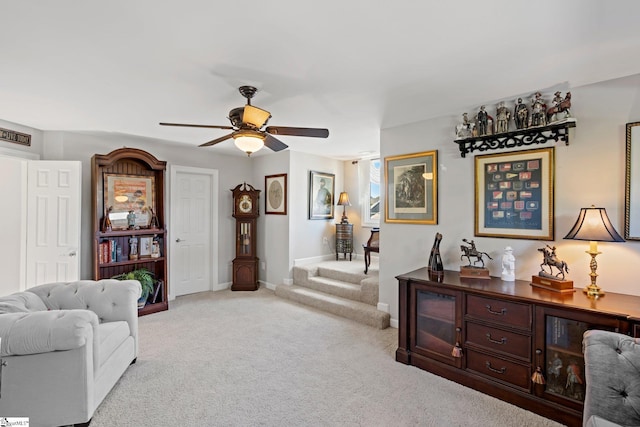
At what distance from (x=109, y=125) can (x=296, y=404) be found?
381 centimetres

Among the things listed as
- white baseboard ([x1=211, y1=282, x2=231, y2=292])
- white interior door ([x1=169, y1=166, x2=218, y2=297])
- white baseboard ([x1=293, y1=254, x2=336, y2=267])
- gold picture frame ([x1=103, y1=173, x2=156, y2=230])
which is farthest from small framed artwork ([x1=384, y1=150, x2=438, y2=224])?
gold picture frame ([x1=103, y1=173, x2=156, y2=230])

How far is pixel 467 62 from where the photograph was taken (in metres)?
2.15

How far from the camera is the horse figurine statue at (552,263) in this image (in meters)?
2.40

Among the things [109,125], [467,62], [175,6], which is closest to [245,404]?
[175,6]

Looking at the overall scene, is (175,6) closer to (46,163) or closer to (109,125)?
(109,125)

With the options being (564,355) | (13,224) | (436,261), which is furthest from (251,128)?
(13,224)

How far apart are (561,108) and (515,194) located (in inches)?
30.2

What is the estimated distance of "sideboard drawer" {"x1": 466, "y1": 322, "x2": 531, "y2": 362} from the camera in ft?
A: 7.42

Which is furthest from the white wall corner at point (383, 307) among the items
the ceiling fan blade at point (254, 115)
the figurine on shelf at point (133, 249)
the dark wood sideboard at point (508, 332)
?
the figurine on shelf at point (133, 249)

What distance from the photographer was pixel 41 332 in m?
1.88

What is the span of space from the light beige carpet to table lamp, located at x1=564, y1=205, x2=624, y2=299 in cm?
104

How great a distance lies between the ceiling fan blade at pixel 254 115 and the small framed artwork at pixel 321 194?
3066 millimetres

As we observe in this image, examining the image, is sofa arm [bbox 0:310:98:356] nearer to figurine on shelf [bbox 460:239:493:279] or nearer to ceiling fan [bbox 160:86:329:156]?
ceiling fan [bbox 160:86:329:156]

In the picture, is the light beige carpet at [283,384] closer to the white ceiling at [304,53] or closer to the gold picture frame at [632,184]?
the gold picture frame at [632,184]
